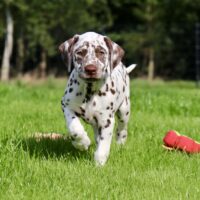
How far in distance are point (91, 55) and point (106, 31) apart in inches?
1478

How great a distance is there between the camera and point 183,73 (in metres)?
39.7

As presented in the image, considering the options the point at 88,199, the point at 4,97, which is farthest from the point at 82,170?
the point at 4,97

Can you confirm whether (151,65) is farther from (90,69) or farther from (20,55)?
(90,69)

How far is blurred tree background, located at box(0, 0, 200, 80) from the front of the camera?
37281 millimetres

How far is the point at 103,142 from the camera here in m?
5.80

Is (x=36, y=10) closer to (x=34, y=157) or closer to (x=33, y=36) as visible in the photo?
(x=33, y=36)

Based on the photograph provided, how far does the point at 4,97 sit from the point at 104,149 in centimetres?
743

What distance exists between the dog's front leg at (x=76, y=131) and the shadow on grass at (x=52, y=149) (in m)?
0.23

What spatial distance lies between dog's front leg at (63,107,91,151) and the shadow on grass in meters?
0.23

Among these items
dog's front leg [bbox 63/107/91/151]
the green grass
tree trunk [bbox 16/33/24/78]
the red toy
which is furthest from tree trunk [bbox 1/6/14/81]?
dog's front leg [bbox 63/107/91/151]

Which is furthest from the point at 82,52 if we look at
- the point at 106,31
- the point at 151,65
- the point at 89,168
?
the point at 106,31

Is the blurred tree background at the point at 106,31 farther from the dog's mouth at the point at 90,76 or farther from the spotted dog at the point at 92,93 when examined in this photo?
the dog's mouth at the point at 90,76

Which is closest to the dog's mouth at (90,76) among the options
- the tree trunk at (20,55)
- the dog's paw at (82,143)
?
the dog's paw at (82,143)

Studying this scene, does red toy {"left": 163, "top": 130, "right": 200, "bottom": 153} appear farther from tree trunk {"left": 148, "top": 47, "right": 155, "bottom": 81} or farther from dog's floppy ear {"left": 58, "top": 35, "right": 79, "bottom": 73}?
tree trunk {"left": 148, "top": 47, "right": 155, "bottom": 81}
